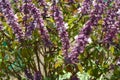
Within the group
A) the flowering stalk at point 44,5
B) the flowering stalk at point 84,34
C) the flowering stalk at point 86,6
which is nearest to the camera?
the flowering stalk at point 84,34

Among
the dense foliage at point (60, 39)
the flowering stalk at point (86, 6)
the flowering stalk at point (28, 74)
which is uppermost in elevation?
the flowering stalk at point (86, 6)

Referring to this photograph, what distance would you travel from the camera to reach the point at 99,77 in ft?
11.4

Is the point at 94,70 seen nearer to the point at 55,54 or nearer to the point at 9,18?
the point at 55,54

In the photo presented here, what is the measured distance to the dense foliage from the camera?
118 inches

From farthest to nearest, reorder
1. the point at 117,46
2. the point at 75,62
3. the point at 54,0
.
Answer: the point at 117,46 → the point at 54,0 → the point at 75,62

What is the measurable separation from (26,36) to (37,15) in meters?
0.36

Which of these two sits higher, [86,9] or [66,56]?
[86,9]

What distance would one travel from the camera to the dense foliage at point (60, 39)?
3000 mm

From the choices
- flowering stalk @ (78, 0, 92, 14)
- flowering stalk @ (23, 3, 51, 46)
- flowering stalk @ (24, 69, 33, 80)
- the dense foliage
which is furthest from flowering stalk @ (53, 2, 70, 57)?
flowering stalk @ (24, 69, 33, 80)

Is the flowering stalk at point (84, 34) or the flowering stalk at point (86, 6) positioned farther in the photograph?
the flowering stalk at point (86, 6)

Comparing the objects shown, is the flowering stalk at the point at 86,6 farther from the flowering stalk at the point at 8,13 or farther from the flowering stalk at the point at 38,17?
the flowering stalk at the point at 8,13

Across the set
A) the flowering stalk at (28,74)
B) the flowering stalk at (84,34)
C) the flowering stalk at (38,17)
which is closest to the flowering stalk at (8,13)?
the flowering stalk at (38,17)

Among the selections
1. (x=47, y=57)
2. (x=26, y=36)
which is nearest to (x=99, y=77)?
(x=47, y=57)

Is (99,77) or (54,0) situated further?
(99,77)
